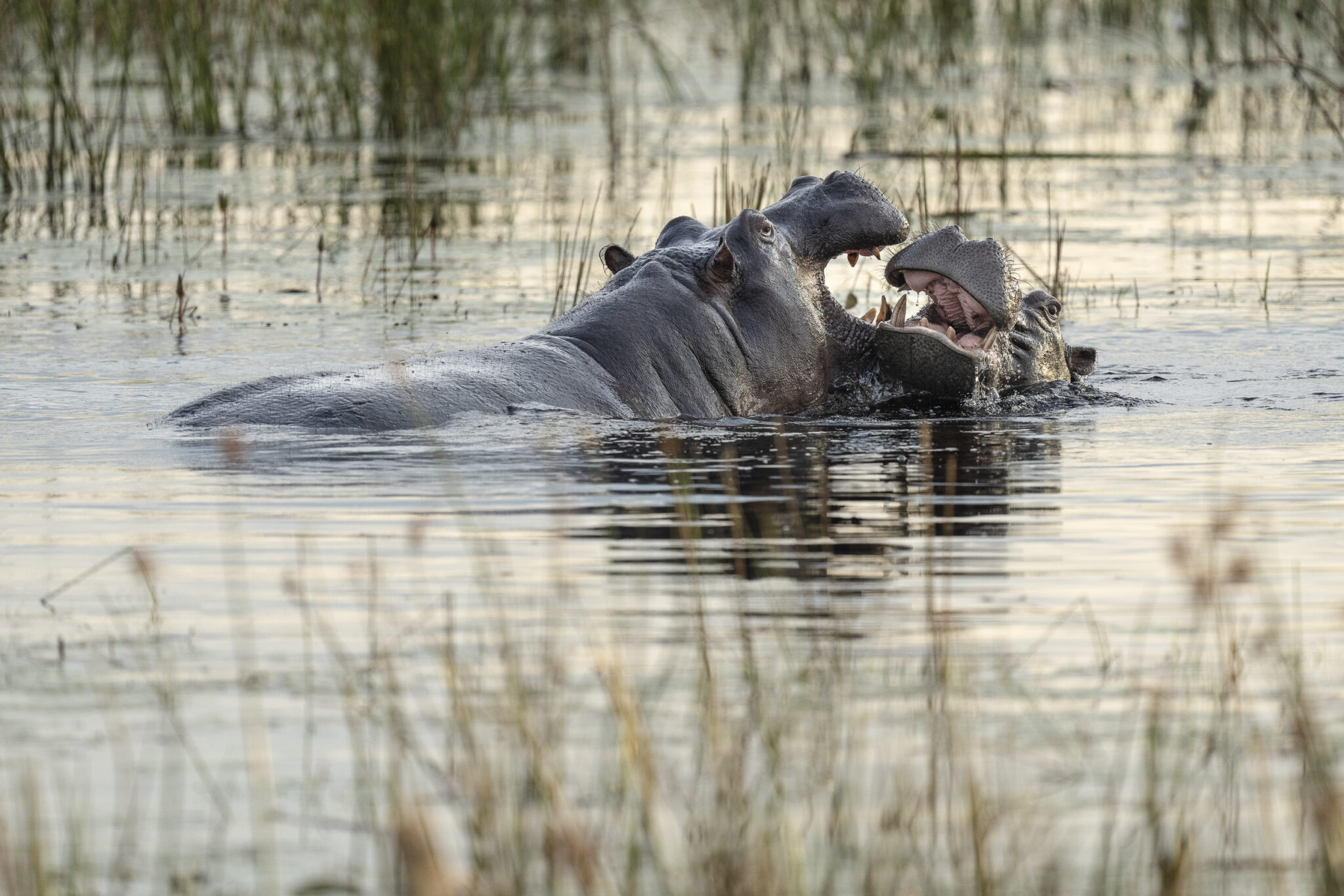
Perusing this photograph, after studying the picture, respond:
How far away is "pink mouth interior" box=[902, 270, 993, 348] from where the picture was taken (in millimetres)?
6184

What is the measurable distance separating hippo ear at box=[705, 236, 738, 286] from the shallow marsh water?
445 mm

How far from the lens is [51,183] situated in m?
11.2

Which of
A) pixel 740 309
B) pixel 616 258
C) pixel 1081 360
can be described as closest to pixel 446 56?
pixel 616 258

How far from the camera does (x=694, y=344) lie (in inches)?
243

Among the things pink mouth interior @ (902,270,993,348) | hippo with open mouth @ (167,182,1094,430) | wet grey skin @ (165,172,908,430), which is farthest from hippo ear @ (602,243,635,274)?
pink mouth interior @ (902,270,993,348)

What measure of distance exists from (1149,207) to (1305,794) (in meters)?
8.55

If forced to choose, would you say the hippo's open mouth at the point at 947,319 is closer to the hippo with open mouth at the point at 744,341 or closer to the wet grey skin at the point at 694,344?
the hippo with open mouth at the point at 744,341

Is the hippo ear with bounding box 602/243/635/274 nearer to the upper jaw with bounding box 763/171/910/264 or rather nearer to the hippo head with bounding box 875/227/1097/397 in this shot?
the upper jaw with bounding box 763/171/910/264

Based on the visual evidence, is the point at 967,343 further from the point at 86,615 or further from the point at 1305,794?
the point at 1305,794

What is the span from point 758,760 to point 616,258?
12.1ft

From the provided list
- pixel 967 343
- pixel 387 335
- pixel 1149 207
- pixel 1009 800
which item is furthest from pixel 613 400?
pixel 1149 207

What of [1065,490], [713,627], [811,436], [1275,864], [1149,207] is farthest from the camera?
[1149,207]

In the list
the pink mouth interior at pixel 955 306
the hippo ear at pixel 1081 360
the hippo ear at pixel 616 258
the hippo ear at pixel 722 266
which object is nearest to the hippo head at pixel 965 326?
the pink mouth interior at pixel 955 306

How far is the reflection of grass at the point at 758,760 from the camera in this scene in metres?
2.62
